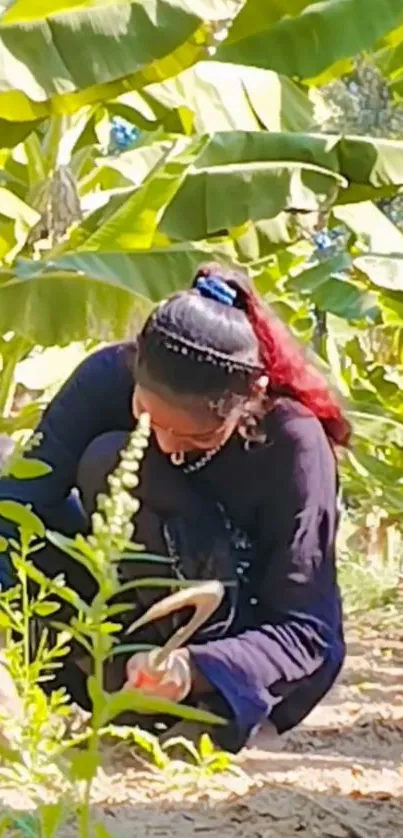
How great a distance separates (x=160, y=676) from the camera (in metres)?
1.79

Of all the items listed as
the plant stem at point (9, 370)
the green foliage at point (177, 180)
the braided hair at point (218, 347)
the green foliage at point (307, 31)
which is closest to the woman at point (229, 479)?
the braided hair at point (218, 347)

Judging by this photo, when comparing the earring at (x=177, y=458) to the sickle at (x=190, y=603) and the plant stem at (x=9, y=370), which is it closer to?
the sickle at (x=190, y=603)

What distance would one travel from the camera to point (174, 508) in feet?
6.88

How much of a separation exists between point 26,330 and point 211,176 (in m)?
0.76

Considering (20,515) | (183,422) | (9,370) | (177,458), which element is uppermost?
(20,515)

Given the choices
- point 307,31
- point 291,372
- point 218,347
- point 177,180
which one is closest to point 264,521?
point 291,372

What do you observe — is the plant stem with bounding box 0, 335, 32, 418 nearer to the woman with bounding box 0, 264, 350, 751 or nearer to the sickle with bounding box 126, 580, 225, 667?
the woman with bounding box 0, 264, 350, 751

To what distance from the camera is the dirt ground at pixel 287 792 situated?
1540mm

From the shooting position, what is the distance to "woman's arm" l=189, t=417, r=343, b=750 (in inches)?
75.9

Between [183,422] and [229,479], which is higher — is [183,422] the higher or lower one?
the higher one

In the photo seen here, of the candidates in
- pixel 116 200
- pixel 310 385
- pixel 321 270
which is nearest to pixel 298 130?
pixel 321 270

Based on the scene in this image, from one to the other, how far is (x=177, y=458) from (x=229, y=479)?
0.27ft

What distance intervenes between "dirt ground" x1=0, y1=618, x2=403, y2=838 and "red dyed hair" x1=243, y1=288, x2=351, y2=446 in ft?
1.52

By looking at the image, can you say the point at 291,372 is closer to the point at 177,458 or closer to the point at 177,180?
the point at 177,458
